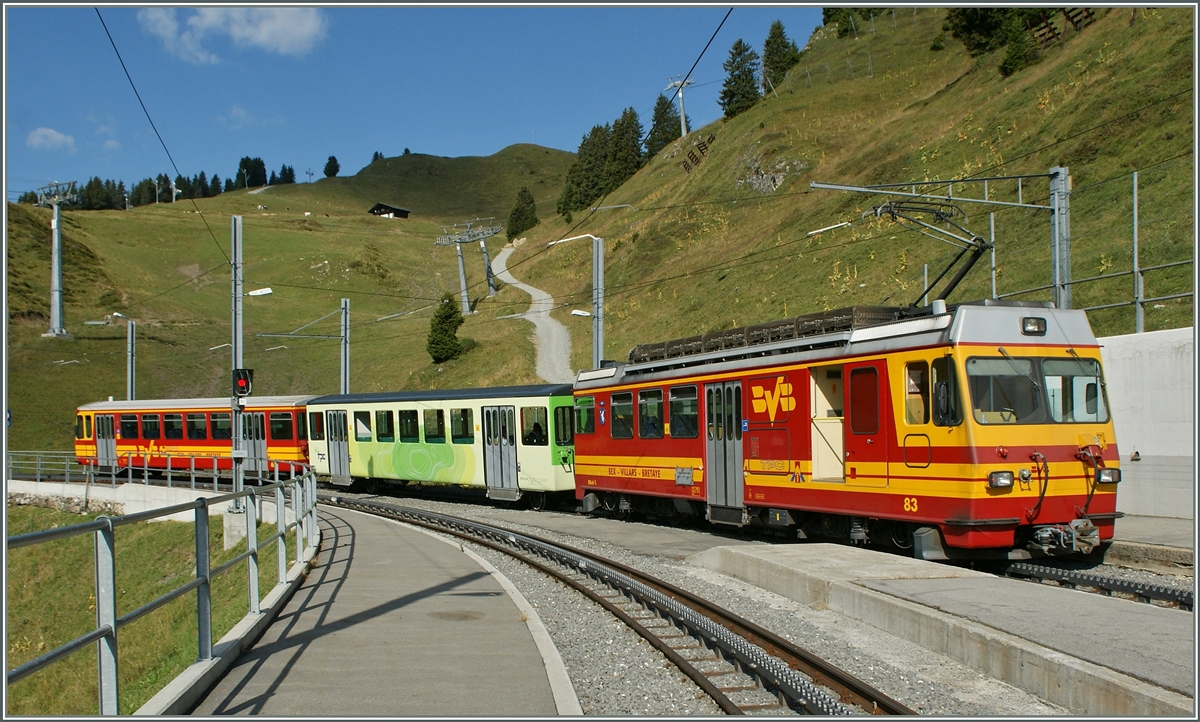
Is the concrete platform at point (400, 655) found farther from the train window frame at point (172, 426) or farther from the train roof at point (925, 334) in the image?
the train window frame at point (172, 426)

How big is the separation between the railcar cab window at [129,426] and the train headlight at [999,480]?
36.7m

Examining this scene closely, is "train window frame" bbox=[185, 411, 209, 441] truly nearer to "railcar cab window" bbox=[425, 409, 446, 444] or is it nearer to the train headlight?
"railcar cab window" bbox=[425, 409, 446, 444]

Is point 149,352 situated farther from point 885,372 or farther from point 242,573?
point 885,372

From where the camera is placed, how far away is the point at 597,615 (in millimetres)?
10789

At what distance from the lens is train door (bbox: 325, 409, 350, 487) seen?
31266mm

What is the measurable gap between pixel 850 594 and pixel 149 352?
2887 inches

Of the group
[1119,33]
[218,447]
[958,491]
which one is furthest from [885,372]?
[1119,33]

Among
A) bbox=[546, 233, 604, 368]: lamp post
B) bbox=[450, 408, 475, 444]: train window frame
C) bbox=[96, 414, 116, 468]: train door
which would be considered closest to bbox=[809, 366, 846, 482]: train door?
bbox=[450, 408, 475, 444]: train window frame

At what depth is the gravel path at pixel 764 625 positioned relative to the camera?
688cm

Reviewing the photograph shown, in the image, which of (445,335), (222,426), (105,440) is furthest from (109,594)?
(445,335)

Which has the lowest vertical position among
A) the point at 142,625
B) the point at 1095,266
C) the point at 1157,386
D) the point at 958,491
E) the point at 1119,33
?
the point at 142,625

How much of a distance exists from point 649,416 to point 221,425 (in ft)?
73.1

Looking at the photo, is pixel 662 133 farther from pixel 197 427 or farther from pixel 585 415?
pixel 585 415

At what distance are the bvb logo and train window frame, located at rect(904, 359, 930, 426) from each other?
2.48 m
